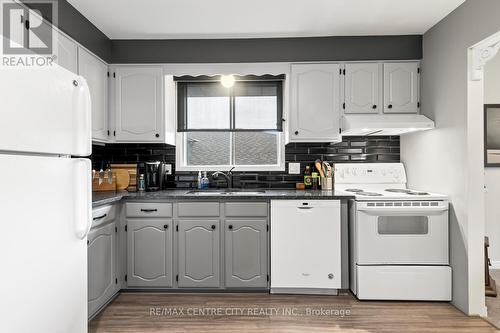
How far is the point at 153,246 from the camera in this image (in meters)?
2.84

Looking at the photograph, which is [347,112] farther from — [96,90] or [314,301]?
[96,90]

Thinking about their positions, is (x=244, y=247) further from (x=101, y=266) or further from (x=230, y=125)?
(x=230, y=125)

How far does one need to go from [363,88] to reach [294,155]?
963 mm

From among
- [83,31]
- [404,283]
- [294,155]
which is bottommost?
[404,283]

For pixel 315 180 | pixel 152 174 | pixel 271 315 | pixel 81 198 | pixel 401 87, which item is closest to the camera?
pixel 81 198

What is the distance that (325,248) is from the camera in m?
2.79

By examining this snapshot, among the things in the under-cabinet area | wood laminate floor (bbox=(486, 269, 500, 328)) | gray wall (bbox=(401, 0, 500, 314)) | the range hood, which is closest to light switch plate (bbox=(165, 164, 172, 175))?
the under-cabinet area

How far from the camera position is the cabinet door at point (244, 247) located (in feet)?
9.26

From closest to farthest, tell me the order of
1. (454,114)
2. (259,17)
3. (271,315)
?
(271,315), (454,114), (259,17)

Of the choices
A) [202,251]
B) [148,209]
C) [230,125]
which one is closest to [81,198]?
[148,209]

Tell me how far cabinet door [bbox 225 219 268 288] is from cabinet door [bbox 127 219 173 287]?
527 millimetres

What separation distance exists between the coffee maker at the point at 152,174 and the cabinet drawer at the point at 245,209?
2.83ft

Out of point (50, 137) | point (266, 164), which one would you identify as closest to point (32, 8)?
point (50, 137)

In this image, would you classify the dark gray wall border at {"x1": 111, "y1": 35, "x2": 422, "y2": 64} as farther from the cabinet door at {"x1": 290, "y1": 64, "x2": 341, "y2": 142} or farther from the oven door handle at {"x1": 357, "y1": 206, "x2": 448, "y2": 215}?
the oven door handle at {"x1": 357, "y1": 206, "x2": 448, "y2": 215}
